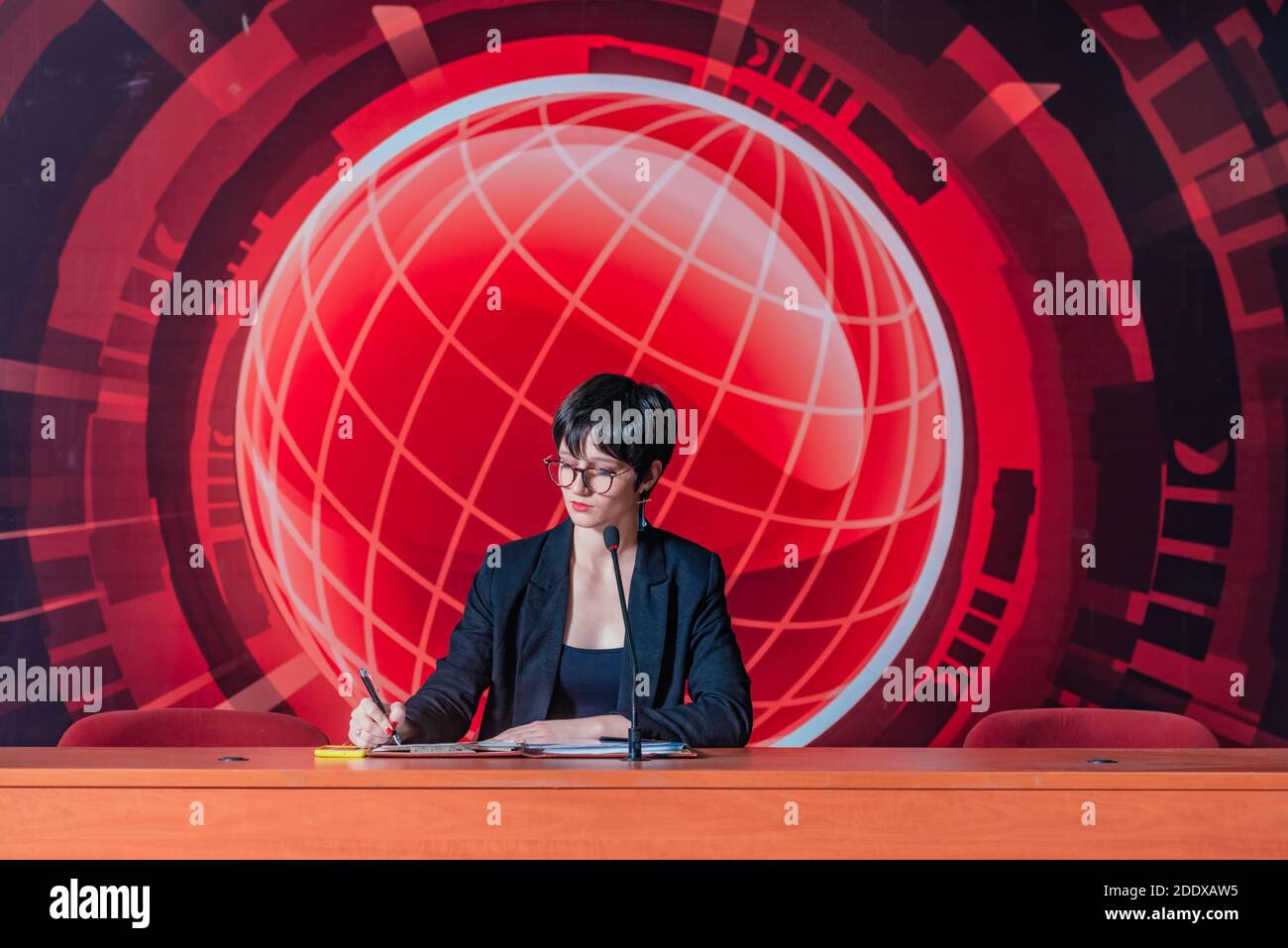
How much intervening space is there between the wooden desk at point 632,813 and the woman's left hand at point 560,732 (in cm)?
52

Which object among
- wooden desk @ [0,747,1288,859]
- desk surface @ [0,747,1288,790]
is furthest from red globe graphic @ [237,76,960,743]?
wooden desk @ [0,747,1288,859]

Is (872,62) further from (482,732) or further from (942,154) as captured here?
(482,732)

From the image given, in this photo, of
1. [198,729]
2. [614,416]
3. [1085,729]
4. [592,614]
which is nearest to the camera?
[614,416]

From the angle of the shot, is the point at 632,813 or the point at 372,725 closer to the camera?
the point at 632,813

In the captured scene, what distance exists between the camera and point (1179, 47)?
479 centimetres

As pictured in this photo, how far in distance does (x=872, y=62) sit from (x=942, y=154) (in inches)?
16.5

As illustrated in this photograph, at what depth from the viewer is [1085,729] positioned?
3.68 meters

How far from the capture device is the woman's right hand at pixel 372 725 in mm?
2789

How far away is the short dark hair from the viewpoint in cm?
318

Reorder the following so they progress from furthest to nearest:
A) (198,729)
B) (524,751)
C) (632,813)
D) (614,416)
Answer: (198,729) → (614,416) → (524,751) → (632,813)

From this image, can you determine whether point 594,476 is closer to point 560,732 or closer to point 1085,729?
point 560,732

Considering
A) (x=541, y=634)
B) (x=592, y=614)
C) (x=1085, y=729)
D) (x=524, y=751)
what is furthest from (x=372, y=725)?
(x=1085, y=729)

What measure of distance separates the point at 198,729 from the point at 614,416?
1477mm
